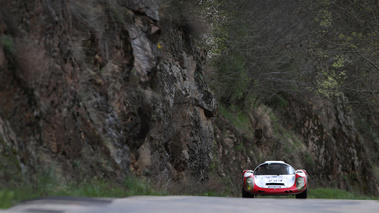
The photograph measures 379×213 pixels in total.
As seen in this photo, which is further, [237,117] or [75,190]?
[237,117]

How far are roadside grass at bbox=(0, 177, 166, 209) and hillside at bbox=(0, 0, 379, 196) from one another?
0.70 feet

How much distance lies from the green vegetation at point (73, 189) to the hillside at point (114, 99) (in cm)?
20

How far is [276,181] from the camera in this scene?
1738 centimetres

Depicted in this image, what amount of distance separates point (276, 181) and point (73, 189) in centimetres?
899

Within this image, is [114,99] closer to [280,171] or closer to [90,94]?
[90,94]

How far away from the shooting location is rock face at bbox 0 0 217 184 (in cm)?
989

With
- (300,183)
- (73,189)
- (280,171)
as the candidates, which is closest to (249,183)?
(280,171)

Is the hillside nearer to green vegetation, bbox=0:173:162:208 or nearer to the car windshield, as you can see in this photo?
green vegetation, bbox=0:173:162:208

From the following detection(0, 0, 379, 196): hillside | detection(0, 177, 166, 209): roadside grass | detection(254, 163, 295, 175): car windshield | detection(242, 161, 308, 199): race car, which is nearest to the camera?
detection(0, 177, 166, 209): roadside grass

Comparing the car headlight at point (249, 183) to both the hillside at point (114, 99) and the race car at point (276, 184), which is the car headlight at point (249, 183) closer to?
the race car at point (276, 184)

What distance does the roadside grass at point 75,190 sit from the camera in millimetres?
7653

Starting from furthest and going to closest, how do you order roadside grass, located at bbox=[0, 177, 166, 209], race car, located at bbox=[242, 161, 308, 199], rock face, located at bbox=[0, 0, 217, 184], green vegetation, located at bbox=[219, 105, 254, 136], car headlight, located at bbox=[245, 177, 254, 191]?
green vegetation, located at bbox=[219, 105, 254, 136] → car headlight, located at bbox=[245, 177, 254, 191] → race car, located at bbox=[242, 161, 308, 199] → rock face, located at bbox=[0, 0, 217, 184] → roadside grass, located at bbox=[0, 177, 166, 209]

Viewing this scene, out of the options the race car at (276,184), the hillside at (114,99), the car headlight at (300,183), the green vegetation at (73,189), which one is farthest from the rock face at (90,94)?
the car headlight at (300,183)

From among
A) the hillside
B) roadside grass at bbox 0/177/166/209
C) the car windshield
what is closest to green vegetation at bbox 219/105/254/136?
the hillside
